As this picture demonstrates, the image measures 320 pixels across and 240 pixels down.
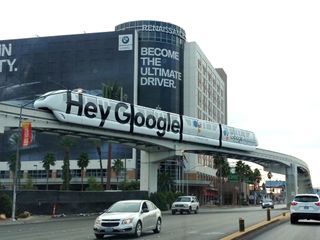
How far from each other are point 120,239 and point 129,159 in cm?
9689

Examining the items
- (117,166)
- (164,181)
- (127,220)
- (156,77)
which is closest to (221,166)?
(164,181)

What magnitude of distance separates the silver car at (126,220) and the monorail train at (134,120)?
21.1m

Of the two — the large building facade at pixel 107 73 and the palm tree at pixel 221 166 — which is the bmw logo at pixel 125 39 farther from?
the palm tree at pixel 221 166

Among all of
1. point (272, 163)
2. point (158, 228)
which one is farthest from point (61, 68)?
point (158, 228)

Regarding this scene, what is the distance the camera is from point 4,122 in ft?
128

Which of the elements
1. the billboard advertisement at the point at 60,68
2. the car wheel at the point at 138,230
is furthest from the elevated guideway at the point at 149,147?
the billboard advertisement at the point at 60,68

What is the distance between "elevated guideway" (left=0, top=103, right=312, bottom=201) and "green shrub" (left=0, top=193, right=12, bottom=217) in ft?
15.7

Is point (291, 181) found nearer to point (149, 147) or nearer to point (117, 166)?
point (149, 147)

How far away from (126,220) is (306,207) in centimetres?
1280

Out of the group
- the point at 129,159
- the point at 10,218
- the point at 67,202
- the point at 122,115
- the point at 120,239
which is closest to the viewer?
the point at 120,239

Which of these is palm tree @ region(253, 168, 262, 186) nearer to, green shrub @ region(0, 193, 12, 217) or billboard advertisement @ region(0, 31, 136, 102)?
billboard advertisement @ region(0, 31, 136, 102)

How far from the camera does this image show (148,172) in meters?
57.8

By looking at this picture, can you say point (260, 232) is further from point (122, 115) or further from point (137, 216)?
point (122, 115)

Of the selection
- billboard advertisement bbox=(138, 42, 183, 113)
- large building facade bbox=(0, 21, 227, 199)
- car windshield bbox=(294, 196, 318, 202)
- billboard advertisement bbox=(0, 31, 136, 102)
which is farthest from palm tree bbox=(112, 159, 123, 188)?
car windshield bbox=(294, 196, 318, 202)
